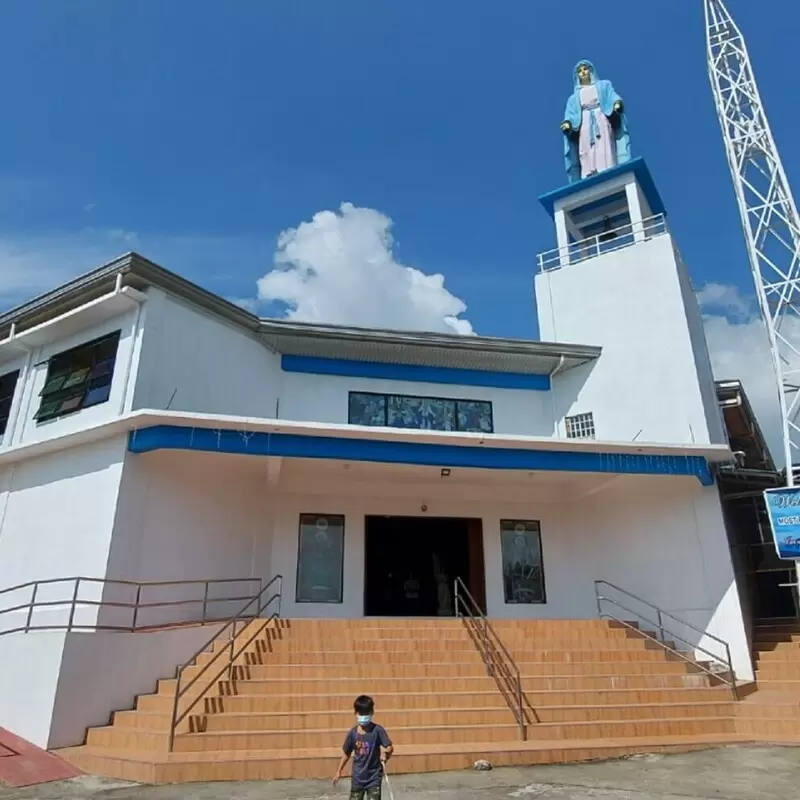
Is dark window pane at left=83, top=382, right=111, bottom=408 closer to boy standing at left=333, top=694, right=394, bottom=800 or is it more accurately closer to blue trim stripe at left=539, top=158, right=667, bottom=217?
boy standing at left=333, top=694, right=394, bottom=800

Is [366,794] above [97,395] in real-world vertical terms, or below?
below

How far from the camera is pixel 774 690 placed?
11.0 meters

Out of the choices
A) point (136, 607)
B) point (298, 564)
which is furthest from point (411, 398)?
point (136, 607)

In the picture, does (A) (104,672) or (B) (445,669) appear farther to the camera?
(B) (445,669)

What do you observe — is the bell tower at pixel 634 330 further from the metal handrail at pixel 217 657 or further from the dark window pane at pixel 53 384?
the dark window pane at pixel 53 384

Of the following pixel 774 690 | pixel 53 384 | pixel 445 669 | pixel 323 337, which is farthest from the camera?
pixel 323 337

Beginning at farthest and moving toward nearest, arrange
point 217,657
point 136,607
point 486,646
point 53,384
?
point 53,384 < point 486,646 < point 136,607 < point 217,657

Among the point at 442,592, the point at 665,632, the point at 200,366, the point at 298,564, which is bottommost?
the point at 665,632

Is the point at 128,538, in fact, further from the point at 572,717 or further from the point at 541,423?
the point at 541,423

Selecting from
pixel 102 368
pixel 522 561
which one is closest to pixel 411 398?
pixel 522 561

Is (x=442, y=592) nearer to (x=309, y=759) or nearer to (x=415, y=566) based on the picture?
(x=415, y=566)

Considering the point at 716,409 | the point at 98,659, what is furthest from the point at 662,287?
the point at 98,659

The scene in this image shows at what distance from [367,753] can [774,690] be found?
370 inches

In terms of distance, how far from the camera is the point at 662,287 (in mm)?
15211
